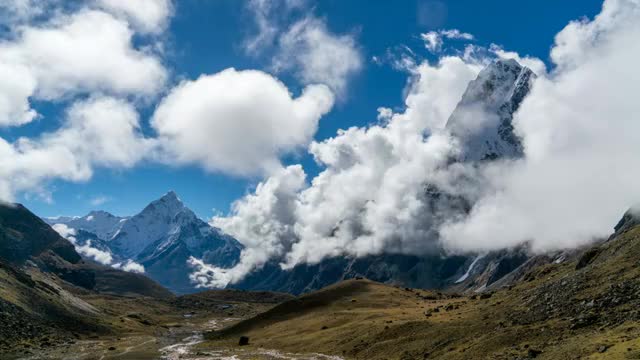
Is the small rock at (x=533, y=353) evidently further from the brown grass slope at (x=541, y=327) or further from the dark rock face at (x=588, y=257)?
the dark rock face at (x=588, y=257)

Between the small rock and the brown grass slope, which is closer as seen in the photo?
the brown grass slope

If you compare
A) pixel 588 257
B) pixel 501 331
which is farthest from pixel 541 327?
pixel 588 257

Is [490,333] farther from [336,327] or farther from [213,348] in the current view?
[213,348]

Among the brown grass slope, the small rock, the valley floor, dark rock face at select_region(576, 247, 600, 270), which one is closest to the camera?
the brown grass slope

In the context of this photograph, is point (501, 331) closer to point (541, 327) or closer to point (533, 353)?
point (541, 327)

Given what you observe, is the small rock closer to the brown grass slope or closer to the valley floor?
the brown grass slope

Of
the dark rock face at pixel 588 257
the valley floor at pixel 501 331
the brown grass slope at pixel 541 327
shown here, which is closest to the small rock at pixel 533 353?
the brown grass slope at pixel 541 327

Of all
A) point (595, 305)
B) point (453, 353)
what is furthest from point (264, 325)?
point (595, 305)

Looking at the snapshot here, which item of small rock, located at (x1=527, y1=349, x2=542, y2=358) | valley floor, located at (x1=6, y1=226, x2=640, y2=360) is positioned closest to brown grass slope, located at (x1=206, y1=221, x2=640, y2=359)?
small rock, located at (x1=527, y1=349, x2=542, y2=358)

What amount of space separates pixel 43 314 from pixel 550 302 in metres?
158

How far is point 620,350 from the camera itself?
51.6 metres

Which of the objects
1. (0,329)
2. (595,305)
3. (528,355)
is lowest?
(528,355)

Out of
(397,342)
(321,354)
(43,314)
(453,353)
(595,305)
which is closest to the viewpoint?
(595,305)

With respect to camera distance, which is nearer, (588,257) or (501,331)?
(501,331)
